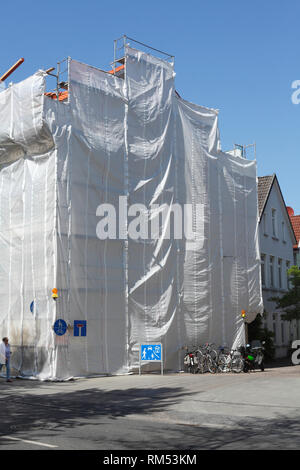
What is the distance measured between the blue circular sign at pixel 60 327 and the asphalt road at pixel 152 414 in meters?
1.69

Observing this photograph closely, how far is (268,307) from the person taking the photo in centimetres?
3719

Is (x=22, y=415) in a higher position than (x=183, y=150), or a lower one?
lower

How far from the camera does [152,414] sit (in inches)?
484

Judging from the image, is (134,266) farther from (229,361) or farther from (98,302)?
(229,361)

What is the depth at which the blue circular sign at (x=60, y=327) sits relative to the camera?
19.6 meters

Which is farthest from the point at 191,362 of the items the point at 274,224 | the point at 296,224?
the point at 296,224

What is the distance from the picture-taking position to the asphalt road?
8586 mm

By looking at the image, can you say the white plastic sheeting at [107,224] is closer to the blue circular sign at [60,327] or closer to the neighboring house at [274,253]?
the blue circular sign at [60,327]

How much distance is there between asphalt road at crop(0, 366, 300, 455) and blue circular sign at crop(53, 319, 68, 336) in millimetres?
1693

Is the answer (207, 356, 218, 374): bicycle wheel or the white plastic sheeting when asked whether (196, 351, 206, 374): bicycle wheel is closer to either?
(207, 356, 218, 374): bicycle wheel

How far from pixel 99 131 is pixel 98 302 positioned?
6.50 metres

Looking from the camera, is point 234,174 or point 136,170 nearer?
point 136,170

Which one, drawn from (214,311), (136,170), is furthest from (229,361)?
(136,170)

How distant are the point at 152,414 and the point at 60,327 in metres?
8.04
